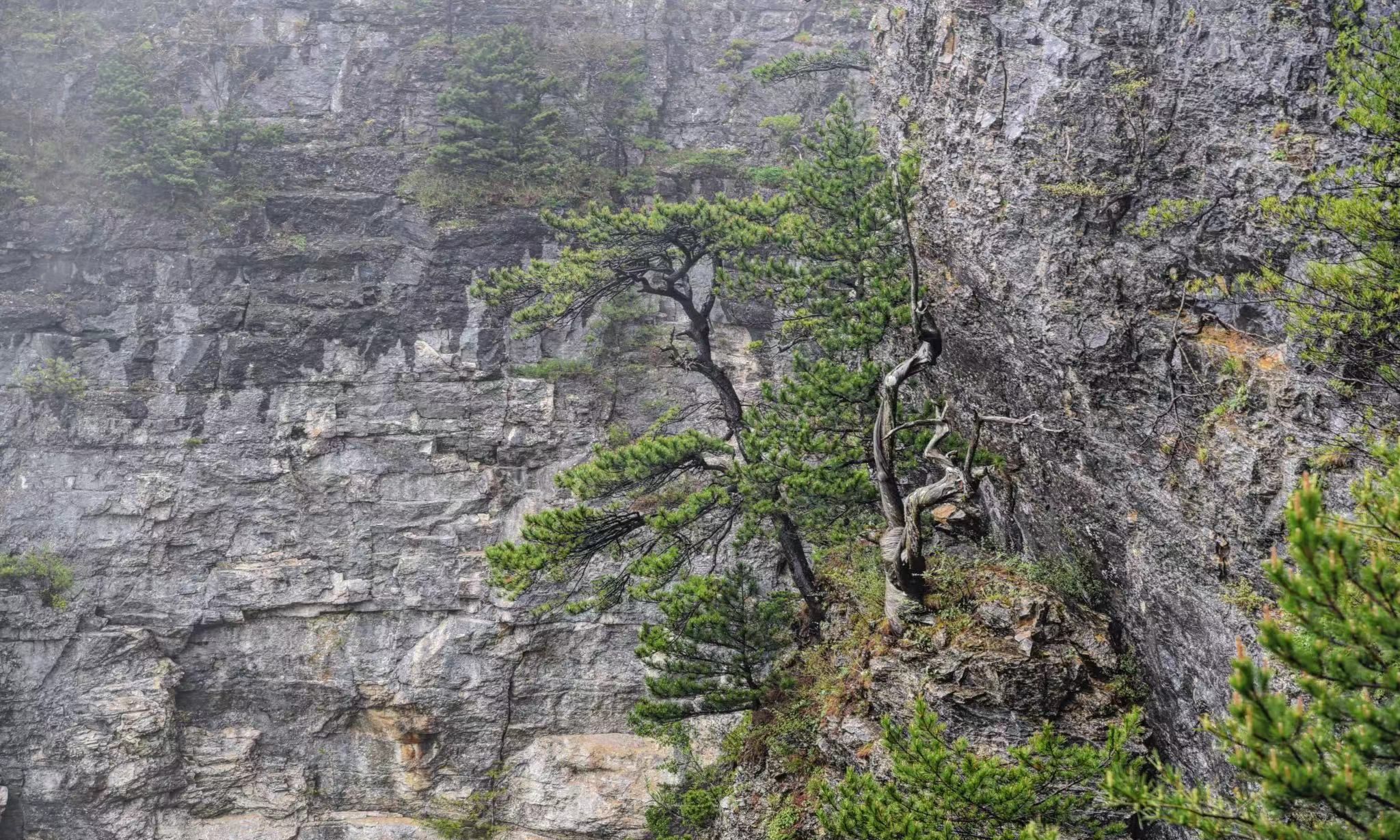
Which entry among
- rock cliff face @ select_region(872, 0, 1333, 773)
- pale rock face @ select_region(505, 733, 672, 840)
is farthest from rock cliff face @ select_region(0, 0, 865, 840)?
rock cliff face @ select_region(872, 0, 1333, 773)

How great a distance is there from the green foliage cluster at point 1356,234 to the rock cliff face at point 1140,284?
1.17 feet

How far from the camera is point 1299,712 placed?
3.43 metres

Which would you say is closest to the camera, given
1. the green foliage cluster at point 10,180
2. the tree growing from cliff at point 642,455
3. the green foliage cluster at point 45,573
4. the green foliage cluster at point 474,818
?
the tree growing from cliff at point 642,455

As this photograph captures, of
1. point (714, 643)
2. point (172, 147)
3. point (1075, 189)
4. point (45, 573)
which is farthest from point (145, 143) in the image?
point (1075, 189)

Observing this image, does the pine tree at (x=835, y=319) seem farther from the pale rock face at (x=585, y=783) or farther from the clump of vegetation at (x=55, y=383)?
the clump of vegetation at (x=55, y=383)

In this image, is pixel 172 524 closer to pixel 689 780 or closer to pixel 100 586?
pixel 100 586

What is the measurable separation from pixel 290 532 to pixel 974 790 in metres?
16.2

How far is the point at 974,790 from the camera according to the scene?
5.47 metres

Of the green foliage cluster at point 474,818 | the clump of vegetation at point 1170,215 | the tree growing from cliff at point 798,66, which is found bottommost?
the green foliage cluster at point 474,818

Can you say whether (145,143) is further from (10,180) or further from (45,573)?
(45,573)

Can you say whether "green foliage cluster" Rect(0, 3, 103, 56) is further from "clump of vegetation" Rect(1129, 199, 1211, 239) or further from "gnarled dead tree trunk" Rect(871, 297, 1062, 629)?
"clump of vegetation" Rect(1129, 199, 1211, 239)

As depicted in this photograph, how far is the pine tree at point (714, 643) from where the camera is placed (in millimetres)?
10805

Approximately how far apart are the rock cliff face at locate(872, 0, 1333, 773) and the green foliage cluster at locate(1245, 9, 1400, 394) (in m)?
0.36

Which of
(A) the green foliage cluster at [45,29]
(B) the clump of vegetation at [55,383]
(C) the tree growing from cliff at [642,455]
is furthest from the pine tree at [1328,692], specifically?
(A) the green foliage cluster at [45,29]
